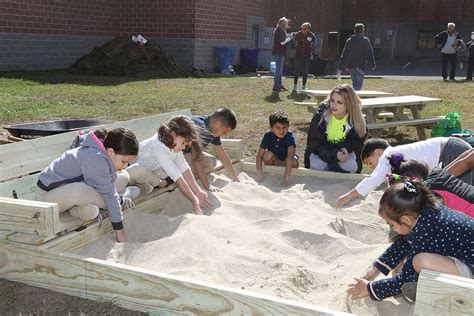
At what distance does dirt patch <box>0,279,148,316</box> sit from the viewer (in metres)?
2.92

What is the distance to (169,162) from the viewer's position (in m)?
4.32

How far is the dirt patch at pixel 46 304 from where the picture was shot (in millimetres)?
2920

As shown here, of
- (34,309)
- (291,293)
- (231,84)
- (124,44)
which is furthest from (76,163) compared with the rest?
(124,44)

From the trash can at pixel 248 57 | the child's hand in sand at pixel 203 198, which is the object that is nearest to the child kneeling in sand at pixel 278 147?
the child's hand in sand at pixel 203 198

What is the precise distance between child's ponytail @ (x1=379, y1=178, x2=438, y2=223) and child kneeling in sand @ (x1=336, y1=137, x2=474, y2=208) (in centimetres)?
125

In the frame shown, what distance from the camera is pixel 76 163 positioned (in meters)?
3.60

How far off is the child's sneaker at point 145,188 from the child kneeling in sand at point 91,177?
2.39 feet

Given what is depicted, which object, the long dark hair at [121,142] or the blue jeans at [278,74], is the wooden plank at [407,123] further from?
the blue jeans at [278,74]

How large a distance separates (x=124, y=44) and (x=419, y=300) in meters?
15.6

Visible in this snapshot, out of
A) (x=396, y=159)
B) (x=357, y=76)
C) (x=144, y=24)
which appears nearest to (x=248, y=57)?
(x=144, y=24)

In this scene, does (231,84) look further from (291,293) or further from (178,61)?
(291,293)

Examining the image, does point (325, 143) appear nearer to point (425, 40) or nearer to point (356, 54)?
point (356, 54)

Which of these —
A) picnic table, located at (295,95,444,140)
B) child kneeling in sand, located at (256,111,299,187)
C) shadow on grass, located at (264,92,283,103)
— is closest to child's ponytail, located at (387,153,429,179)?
child kneeling in sand, located at (256,111,299,187)

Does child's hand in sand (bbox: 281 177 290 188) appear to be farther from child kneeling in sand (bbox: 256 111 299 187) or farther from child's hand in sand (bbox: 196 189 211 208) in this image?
child's hand in sand (bbox: 196 189 211 208)
